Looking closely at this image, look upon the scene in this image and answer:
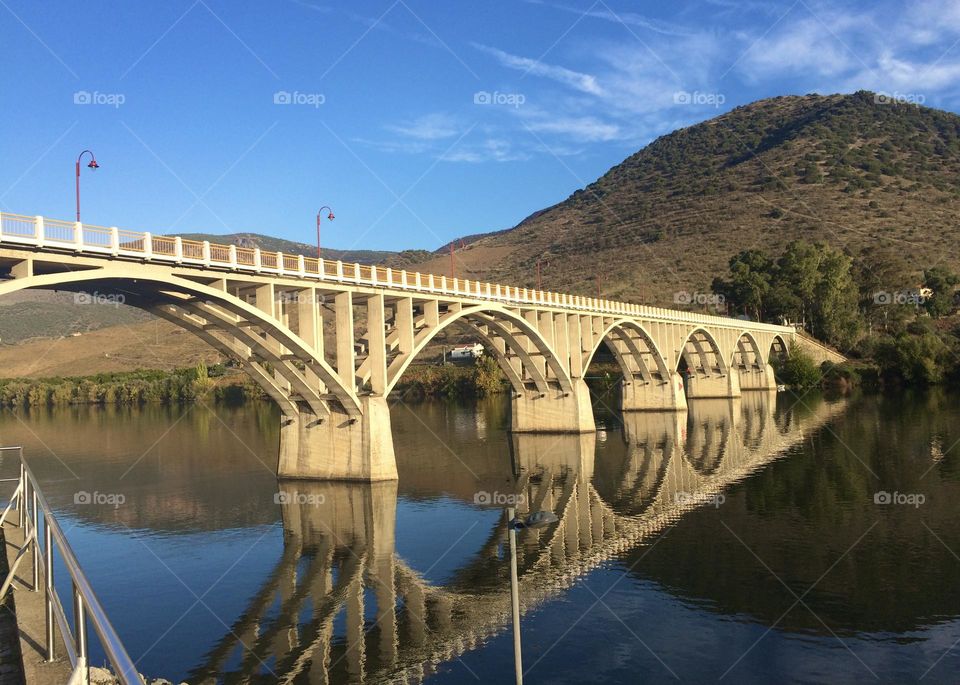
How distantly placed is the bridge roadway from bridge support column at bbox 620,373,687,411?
1253 centimetres

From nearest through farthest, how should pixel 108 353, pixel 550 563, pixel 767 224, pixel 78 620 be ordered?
pixel 78 620
pixel 550 563
pixel 108 353
pixel 767 224

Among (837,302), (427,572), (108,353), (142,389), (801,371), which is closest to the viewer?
(427,572)

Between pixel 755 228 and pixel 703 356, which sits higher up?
pixel 755 228

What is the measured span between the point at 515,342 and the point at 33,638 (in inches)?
1840

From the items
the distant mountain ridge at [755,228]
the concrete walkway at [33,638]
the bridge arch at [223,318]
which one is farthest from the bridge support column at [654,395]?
the concrete walkway at [33,638]

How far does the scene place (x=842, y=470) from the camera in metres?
38.2

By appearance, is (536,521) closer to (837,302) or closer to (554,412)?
(554,412)

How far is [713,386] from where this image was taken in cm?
8925

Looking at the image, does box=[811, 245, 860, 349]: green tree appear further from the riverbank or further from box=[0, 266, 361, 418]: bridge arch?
box=[0, 266, 361, 418]: bridge arch

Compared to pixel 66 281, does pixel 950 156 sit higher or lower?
higher

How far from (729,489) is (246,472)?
81.5 feet

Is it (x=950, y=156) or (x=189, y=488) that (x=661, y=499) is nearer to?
(x=189, y=488)

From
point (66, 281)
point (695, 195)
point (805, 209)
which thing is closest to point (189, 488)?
point (66, 281)

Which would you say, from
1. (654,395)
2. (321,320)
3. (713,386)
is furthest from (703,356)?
(321,320)
